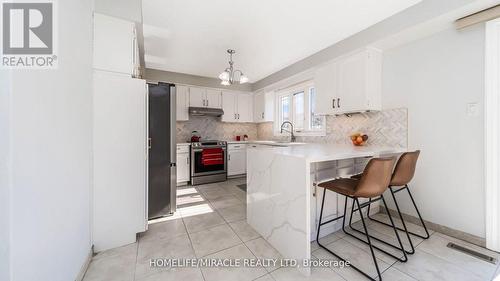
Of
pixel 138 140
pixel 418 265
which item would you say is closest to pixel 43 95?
pixel 138 140

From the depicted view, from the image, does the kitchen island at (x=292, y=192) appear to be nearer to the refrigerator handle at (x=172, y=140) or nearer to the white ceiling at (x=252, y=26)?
the refrigerator handle at (x=172, y=140)

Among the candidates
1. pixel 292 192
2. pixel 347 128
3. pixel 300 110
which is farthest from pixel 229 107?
pixel 292 192

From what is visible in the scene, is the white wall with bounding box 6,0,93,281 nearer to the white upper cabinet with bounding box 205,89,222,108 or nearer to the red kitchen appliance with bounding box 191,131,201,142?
the red kitchen appliance with bounding box 191,131,201,142

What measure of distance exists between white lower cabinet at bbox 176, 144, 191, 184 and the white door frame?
4151mm

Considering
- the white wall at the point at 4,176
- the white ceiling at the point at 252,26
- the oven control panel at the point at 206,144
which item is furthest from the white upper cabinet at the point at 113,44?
the oven control panel at the point at 206,144

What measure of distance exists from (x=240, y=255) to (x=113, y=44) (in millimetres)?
2241

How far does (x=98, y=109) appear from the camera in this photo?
1.62 m

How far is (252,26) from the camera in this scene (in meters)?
2.34

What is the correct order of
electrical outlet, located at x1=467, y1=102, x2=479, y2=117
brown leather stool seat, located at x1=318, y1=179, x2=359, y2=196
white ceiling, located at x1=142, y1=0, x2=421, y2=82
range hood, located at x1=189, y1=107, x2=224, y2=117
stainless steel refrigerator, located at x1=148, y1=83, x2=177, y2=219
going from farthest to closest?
1. range hood, located at x1=189, y1=107, x2=224, y2=117
2. stainless steel refrigerator, located at x1=148, y1=83, x2=177, y2=219
3. white ceiling, located at x1=142, y1=0, x2=421, y2=82
4. electrical outlet, located at x1=467, y1=102, x2=479, y2=117
5. brown leather stool seat, located at x1=318, y1=179, x2=359, y2=196

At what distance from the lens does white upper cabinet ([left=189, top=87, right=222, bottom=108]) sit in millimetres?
4207

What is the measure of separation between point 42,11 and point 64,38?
0.58 ft

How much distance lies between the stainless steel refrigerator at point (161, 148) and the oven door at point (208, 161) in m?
1.48

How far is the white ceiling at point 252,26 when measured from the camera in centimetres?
195

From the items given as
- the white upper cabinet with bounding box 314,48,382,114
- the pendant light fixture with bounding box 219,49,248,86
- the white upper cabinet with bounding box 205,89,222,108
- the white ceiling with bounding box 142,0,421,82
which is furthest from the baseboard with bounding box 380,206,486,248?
the white upper cabinet with bounding box 205,89,222,108
